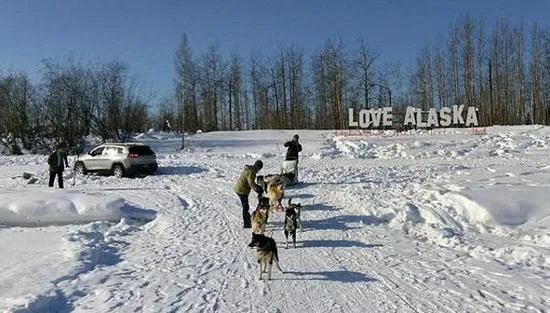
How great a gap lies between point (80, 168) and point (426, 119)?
35.1m

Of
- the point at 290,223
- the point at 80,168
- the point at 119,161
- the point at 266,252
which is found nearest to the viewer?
the point at 266,252

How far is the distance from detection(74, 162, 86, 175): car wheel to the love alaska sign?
30.1 metres

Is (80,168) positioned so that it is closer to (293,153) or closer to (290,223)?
(293,153)

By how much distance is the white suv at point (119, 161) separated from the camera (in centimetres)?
2312

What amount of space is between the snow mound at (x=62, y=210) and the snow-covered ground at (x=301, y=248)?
4cm

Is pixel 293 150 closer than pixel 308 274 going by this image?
No

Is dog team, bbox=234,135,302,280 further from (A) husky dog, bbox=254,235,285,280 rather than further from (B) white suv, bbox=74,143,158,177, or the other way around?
(B) white suv, bbox=74,143,158,177

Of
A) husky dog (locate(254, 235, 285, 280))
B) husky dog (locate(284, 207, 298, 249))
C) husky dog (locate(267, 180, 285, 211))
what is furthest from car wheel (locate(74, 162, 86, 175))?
husky dog (locate(254, 235, 285, 280))

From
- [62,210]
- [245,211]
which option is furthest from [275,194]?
[62,210]

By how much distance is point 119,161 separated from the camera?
76.1 ft

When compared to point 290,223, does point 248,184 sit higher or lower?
higher

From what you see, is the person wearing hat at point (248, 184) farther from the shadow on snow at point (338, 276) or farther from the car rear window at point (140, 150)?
the car rear window at point (140, 150)

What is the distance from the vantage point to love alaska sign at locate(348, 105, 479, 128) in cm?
4706

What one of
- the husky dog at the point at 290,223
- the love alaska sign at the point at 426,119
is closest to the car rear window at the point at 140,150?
the husky dog at the point at 290,223
